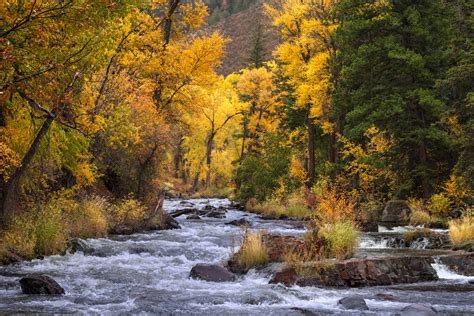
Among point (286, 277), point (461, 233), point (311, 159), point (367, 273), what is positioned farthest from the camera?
point (311, 159)

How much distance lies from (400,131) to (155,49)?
12.8 m

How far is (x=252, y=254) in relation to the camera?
42.0 feet

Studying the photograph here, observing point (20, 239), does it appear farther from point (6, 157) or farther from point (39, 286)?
point (39, 286)

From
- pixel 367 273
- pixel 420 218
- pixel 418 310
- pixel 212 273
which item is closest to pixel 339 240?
pixel 367 273

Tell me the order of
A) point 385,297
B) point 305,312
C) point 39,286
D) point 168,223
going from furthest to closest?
point 168,223 → point 385,297 → point 39,286 → point 305,312

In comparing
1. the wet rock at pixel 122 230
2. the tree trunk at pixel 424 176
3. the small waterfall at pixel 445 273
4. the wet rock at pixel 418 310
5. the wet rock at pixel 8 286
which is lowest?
the small waterfall at pixel 445 273

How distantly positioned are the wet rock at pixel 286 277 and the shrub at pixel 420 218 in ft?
41.7

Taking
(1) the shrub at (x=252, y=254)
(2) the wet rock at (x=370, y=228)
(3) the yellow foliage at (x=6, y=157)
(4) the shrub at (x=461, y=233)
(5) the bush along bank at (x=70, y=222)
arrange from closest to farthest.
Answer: (3) the yellow foliage at (x=6, y=157)
(1) the shrub at (x=252, y=254)
(5) the bush along bank at (x=70, y=222)
(4) the shrub at (x=461, y=233)
(2) the wet rock at (x=370, y=228)

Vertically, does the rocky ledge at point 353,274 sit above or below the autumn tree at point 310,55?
below

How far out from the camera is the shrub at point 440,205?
23266 millimetres

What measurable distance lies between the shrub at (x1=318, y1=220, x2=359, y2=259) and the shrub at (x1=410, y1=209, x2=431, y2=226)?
10.3m

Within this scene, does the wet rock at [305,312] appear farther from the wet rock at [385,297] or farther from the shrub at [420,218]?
the shrub at [420,218]

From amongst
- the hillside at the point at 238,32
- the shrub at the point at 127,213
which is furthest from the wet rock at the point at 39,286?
the hillside at the point at 238,32

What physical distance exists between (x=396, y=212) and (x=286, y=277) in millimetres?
14230
